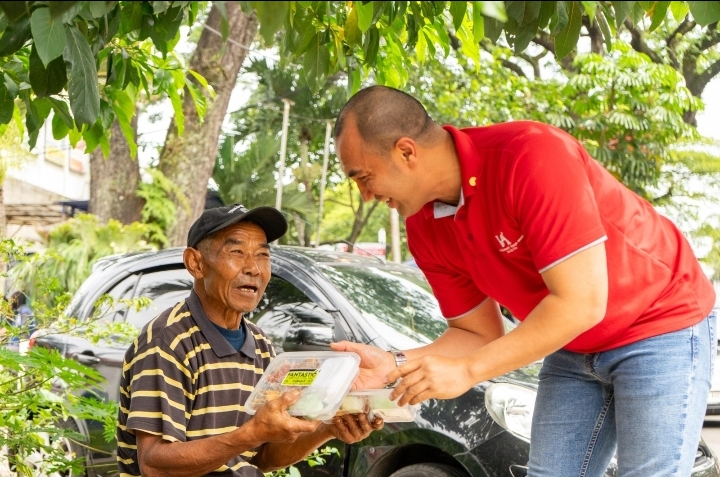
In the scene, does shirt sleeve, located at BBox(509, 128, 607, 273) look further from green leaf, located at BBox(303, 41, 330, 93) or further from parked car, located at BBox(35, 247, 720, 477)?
parked car, located at BBox(35, 247, 720, 477)

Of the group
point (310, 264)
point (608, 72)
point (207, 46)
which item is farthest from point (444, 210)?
point (608, 72)

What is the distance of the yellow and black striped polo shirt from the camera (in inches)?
119

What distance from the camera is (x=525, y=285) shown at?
9.34ft

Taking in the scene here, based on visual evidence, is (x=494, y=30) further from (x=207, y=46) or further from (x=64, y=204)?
(x=64, y=204)

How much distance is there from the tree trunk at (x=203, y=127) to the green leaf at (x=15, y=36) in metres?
7.80

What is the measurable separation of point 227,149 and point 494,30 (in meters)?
18.8

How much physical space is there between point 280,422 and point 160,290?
3402 millimetres

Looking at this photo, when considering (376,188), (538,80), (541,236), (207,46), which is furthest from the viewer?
(538,80)

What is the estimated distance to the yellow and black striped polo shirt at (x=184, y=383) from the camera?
3.04 meters

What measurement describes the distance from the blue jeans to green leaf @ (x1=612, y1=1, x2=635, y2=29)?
36.5 inches

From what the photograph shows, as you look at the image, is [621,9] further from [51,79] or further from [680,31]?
[680,31]

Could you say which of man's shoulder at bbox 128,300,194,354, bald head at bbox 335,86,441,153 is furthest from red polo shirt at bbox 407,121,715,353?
man's shoulder at bbox 128,300,194,354

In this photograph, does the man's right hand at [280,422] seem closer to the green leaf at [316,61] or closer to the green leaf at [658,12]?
the green leaf at [316,61]

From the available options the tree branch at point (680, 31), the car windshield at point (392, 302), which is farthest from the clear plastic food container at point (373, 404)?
the tree branch at point (680, 31)
